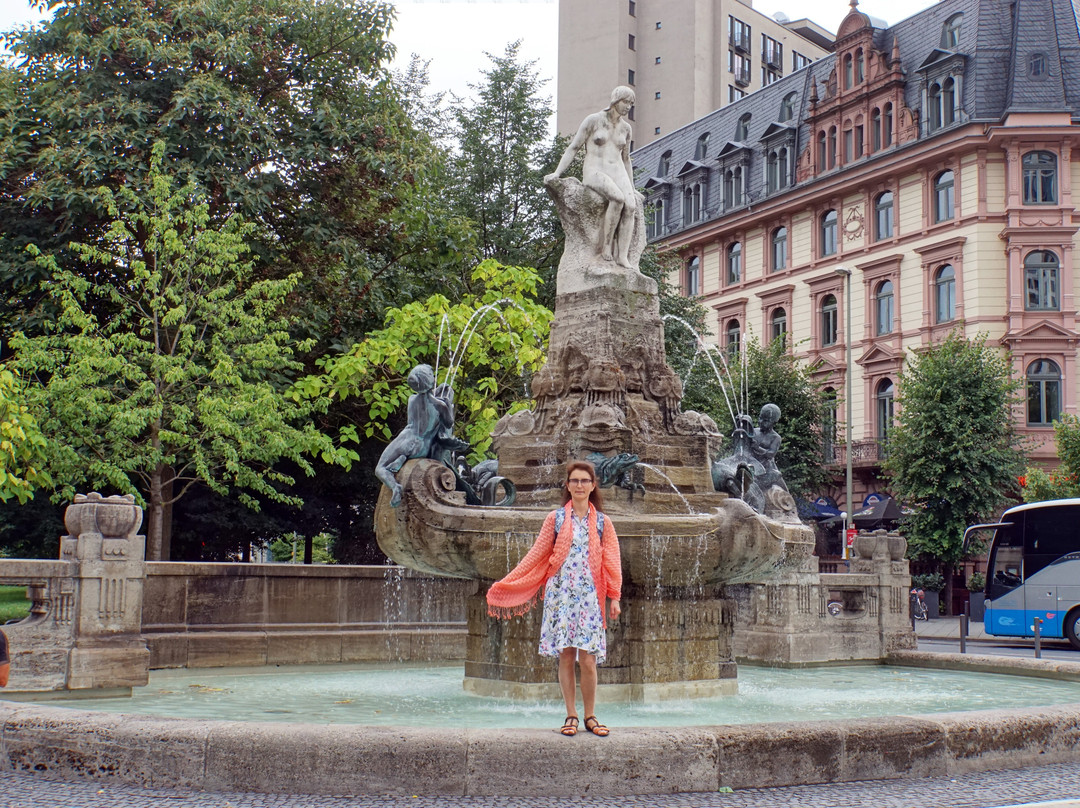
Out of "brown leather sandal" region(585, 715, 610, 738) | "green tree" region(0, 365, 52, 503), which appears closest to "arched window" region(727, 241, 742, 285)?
"green tree" region(0, 365, 52, 503)

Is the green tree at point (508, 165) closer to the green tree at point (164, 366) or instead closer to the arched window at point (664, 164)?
the green tree at point (164, 366)

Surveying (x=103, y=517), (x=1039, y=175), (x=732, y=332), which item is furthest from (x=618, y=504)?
(x=732, y=332)

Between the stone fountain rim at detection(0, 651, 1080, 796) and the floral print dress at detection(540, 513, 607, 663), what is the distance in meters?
0.55

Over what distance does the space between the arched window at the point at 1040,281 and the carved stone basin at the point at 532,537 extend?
34299 mm

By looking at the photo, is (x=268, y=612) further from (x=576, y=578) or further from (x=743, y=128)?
(x=743, y=128)

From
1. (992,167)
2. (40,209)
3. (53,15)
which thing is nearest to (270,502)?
(40,209)

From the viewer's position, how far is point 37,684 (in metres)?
10.3

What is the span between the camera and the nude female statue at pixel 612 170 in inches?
478

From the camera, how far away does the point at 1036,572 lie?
978 inches

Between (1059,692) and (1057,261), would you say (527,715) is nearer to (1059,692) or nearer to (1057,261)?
(1059,692)

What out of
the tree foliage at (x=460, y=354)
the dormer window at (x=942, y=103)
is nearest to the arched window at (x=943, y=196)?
the dormer window at (x=942, y=103)

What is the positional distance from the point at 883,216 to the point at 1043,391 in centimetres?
936

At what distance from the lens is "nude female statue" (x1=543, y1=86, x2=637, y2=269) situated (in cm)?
1215

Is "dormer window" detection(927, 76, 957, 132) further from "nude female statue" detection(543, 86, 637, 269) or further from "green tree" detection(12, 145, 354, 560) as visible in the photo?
"nude female statue" detection(543, 86, 637, 269)
